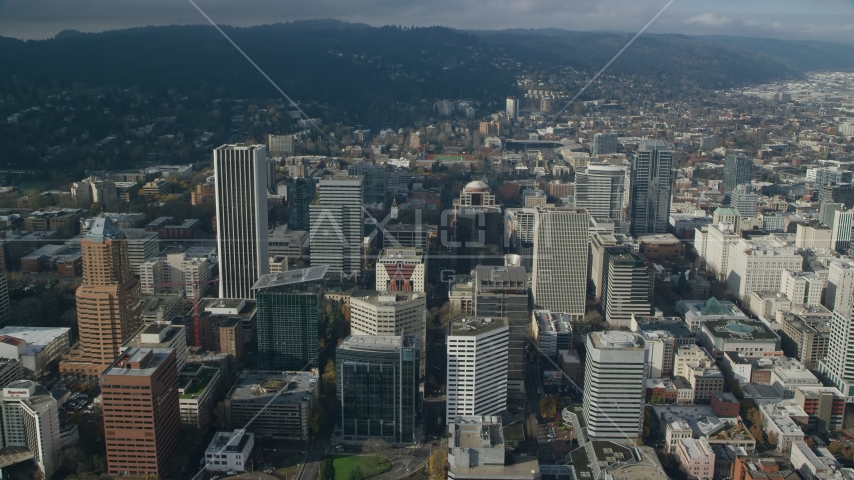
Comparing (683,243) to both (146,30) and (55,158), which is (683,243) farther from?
(146,30)

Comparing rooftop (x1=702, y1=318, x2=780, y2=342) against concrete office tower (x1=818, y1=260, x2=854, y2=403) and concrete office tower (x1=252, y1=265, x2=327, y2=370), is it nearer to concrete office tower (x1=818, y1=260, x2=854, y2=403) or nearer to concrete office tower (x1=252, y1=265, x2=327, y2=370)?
concrete office tower (x1=818, y1=260, x2=854, y2=403)

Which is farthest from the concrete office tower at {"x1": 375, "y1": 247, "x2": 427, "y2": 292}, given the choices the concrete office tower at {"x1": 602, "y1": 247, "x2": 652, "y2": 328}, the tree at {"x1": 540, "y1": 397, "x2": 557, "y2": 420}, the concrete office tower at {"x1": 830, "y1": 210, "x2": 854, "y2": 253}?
the concrete office tower at {"x1": 830, "y1": 210, "x2": 854, "y2": 253}

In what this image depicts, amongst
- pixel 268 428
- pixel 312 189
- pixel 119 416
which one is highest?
pixel 312 189

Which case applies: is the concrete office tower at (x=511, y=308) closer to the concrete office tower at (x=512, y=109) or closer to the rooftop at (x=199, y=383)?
the rooftop at (x=199, y=383)

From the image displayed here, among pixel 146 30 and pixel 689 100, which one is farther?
pixel 689 100

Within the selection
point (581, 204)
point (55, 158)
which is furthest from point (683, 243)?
point (55, 158)

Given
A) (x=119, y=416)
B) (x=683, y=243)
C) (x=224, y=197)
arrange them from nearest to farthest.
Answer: (x=119, y=416) → (x=224, y=197) → (x=683, y=243)

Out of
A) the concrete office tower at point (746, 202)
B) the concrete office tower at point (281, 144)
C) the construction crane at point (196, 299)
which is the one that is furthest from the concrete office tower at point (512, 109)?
the construction crane at point (196, 299)
